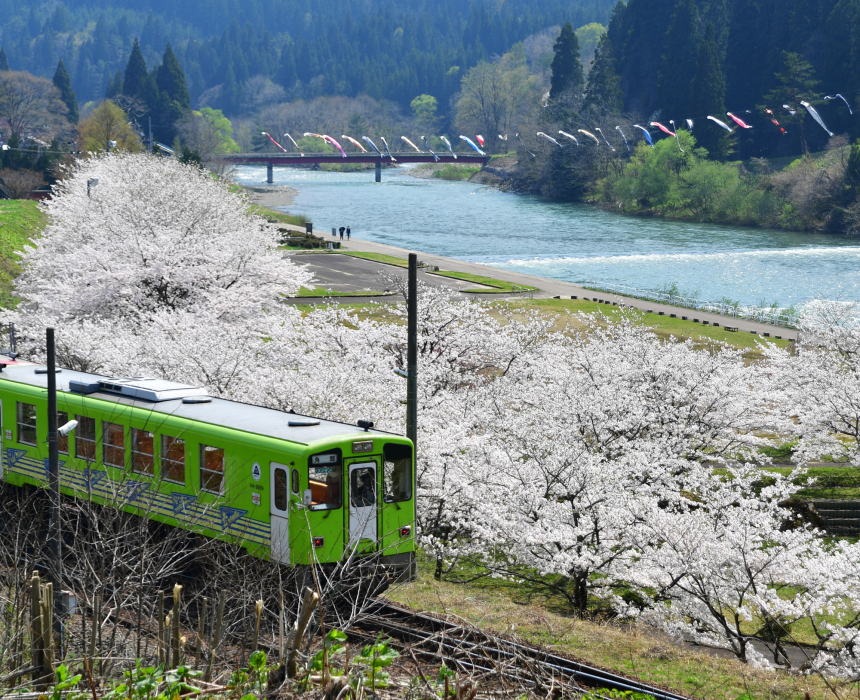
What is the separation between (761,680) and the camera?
1165cm

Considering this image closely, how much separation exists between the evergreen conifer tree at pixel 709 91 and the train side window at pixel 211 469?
4187 inches

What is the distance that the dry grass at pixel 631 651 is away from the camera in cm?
1140

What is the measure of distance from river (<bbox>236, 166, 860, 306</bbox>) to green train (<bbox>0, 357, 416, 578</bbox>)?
31.9 meters

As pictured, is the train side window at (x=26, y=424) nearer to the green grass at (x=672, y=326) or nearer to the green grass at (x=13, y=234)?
the green grass at (x=13, y=234)

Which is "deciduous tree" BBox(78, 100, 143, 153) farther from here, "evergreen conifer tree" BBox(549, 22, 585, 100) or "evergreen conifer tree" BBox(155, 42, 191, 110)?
"evergreen conifer tree" BBox(549, 22, 585, 100)

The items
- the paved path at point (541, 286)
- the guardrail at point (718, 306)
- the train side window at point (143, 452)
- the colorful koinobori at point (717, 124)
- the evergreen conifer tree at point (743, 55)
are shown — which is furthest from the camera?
the evergreen conifer tree at point (743, 55)

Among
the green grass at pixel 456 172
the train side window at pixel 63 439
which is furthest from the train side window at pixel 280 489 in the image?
the green grass at pixel 456 172

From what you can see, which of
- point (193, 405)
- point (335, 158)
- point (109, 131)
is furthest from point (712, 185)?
point (193, 405)

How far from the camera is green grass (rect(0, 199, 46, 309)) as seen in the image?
144 ft

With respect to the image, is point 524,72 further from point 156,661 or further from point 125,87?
point 156,661

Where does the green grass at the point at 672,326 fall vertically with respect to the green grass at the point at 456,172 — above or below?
below

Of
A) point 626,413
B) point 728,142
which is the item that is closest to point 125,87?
point 728,142

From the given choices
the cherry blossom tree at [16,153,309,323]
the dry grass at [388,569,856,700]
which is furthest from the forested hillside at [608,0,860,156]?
the dry grass at [388,569,856,700]

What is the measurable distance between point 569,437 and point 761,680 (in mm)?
→ 8849
